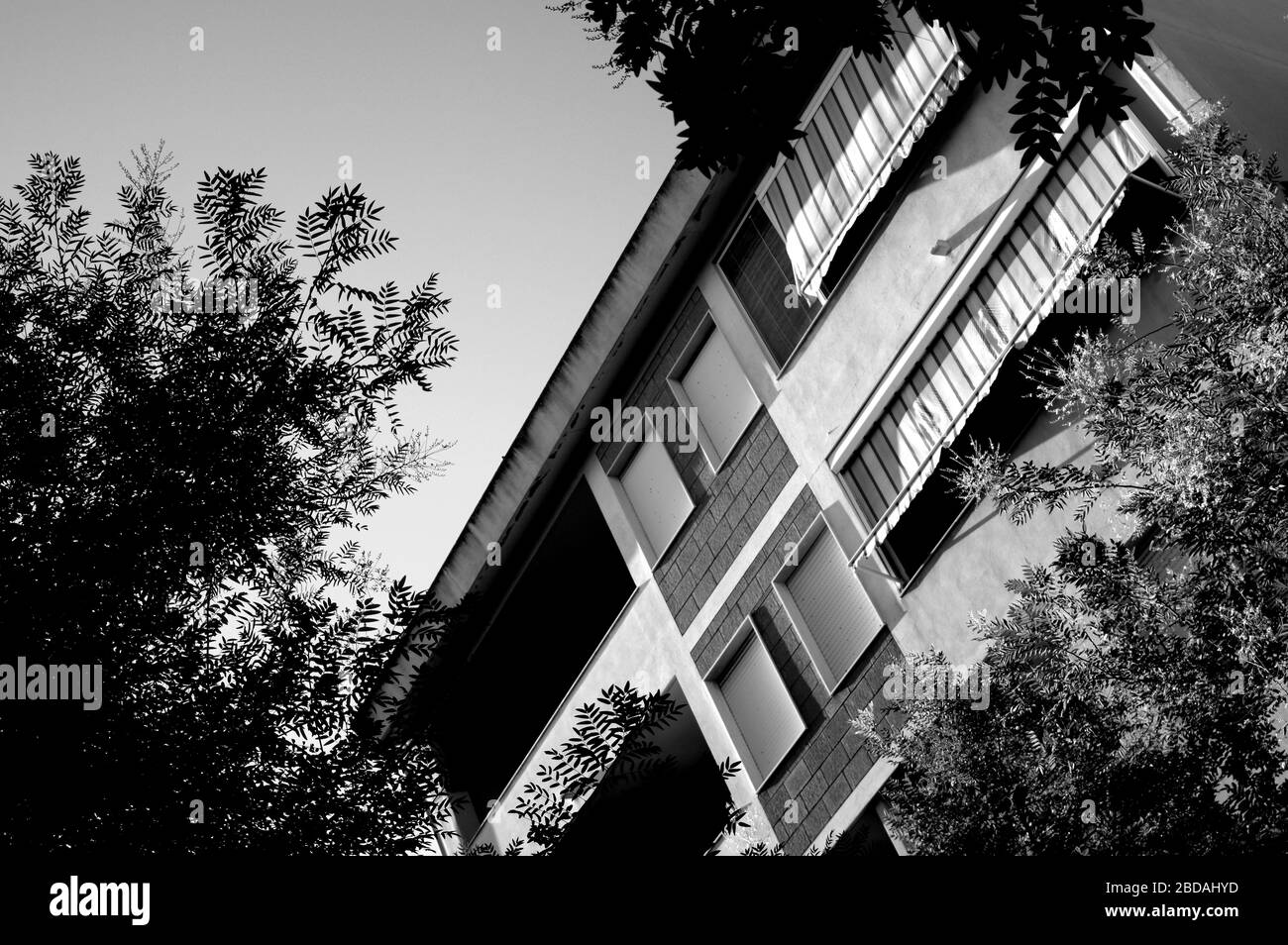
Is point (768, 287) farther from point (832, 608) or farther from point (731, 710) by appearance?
point (731, 710)

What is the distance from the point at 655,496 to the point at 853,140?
212 inches

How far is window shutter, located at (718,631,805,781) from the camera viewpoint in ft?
46.3

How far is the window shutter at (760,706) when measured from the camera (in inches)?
556

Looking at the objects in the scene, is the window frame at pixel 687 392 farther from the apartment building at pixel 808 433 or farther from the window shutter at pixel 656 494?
the window shutter at pixel 656 494

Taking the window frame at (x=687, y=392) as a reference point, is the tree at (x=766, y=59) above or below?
below

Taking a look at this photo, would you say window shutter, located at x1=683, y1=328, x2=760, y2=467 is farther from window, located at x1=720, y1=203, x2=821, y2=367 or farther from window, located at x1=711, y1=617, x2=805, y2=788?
window, located at x1=711, y1=617, x2=805, y2=788

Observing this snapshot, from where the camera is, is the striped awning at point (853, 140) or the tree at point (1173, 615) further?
the striped awning at point (853, 140)

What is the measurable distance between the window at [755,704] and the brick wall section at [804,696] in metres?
0.11

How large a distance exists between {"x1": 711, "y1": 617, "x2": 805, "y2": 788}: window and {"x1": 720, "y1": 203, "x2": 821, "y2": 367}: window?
11.8ft

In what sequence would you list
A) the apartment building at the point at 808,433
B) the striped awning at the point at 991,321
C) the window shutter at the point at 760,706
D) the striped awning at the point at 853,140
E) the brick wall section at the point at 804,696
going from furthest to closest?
the window shutter at the point at 760,706, the brick wall section at the point at 804,696, the striped awning at the point at 853,140, the apartment building at the point at 808,433, the striped awning at the point at 991,321

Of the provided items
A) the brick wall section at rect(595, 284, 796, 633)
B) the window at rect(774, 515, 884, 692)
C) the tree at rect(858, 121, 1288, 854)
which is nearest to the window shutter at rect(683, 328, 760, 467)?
the brick wall section at rect(595, 284, 796, 633)

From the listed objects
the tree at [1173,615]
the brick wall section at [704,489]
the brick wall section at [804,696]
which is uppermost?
the brick wall section at [704,489]

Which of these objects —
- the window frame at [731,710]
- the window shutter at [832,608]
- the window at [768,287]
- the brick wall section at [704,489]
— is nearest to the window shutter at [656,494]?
the brick wall section at [704,489]

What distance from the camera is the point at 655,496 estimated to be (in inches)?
637
